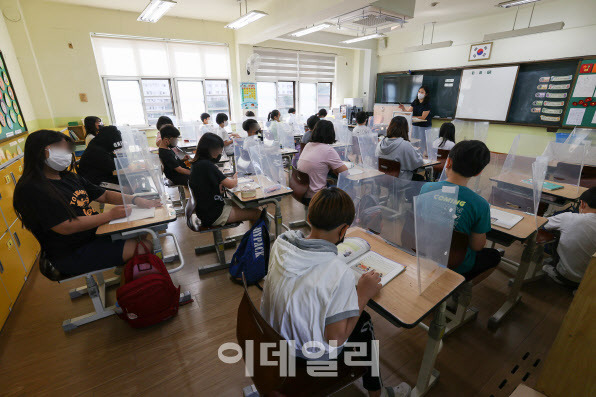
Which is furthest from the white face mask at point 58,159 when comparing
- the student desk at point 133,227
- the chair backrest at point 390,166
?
the chair backrest at point 390,166

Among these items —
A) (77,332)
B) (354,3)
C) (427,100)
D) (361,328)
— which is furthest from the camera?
(427,100)

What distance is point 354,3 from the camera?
4051mm

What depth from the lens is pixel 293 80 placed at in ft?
27.8

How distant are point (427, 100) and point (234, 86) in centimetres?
512

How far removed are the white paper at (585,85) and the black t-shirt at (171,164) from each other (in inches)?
290

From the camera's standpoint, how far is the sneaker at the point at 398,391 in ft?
4.64

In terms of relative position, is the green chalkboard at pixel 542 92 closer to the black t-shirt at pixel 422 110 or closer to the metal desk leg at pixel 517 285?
the black t-shirt at pixel 422 110

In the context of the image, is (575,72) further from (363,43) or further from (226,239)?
(226,239)

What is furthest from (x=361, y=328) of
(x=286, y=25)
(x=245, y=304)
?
(x=286, y=25)

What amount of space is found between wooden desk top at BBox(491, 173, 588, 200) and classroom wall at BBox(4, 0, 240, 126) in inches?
284

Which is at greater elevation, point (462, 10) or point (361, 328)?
point (462, 10)

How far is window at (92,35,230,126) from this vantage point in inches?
236

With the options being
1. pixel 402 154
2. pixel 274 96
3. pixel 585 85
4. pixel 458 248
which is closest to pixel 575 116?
pixel 585 85

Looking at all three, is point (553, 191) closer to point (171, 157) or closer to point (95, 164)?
point (171, 157)
